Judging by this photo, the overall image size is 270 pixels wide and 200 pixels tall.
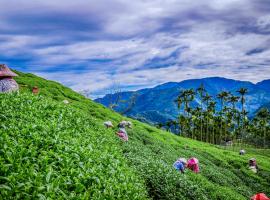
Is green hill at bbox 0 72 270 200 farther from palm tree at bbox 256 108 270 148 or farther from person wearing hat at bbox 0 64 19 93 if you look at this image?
palm tree at bbox 256 108 270 148

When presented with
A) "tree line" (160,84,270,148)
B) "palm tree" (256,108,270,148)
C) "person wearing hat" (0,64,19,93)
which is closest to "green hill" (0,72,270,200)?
"person wearing hat" (0,64,19,93)

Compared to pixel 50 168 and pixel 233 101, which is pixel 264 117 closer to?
pixel 233 101

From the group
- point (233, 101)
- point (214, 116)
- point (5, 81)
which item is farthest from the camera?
point (214, 116)

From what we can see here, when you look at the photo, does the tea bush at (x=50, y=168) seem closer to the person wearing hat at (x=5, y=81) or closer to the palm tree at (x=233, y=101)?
the person wearing hat at (x=5, y=81)

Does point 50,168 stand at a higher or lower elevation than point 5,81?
lower

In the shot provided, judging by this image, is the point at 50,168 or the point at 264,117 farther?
the point at 264,117

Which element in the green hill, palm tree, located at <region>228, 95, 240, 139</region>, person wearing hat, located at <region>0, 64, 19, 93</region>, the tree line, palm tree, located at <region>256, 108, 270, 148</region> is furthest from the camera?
palm tree, located at <region>256, 108, 270, 148</region>

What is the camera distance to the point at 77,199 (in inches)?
324

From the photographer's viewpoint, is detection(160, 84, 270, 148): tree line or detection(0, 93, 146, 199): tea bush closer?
detection(0, 93, 146, 199): tea bush

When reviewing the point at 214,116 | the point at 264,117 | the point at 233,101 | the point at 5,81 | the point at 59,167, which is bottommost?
the point at 264,117

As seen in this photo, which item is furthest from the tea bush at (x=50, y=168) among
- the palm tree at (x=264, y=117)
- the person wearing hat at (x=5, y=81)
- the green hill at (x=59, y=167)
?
the palm tree at (x=264, y=117)

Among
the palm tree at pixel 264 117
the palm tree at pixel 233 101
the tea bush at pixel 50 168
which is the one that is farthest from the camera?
the palm tree at pixel 264 117

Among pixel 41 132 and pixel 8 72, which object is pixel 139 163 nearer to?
pixel 41 132

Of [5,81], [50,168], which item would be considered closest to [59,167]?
[50,168]
